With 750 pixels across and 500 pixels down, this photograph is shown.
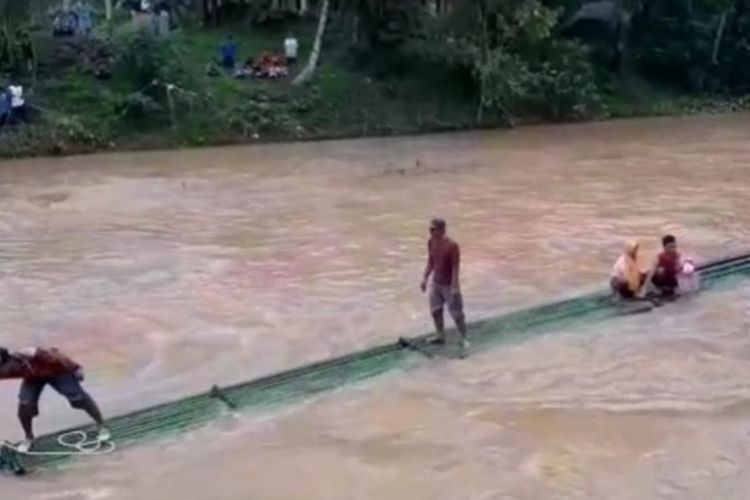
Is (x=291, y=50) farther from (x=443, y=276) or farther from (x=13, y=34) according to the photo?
(x=443, y=276)

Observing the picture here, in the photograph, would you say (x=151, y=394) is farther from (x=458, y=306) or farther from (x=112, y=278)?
(x=112, y=278)

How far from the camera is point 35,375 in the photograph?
10727 millimetres

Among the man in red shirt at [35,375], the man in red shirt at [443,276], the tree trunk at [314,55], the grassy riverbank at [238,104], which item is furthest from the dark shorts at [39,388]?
the tree trunk at [314,55]

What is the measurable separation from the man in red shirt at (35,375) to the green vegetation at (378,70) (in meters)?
21.3

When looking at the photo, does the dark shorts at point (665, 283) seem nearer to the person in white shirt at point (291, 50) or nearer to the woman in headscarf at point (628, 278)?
the woman in headscarf at point (628, 278)

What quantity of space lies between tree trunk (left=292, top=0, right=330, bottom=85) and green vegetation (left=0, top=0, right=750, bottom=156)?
0.21 meters

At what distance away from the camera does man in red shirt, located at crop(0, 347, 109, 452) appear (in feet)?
34.7

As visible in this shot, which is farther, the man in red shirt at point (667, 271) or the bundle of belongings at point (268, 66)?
the bundle of belongings at point (268, 66)

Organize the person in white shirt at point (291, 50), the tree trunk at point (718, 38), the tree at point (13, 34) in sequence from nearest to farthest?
the tree at point (13, 34) → the person in white shirt at point (291, 50) → the tree trunk at point (718, 38)

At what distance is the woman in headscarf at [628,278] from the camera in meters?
15.5

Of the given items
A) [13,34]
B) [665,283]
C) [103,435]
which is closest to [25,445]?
[103,435]

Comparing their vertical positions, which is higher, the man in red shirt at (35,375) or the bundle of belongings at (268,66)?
the bundle of belongings at (268,66)

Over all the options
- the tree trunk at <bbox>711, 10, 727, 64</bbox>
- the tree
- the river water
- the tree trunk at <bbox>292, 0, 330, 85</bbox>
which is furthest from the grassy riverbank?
the tree trunk at <bbox>711, 10, 727, 64</bbox>

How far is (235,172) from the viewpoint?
28.5 m
